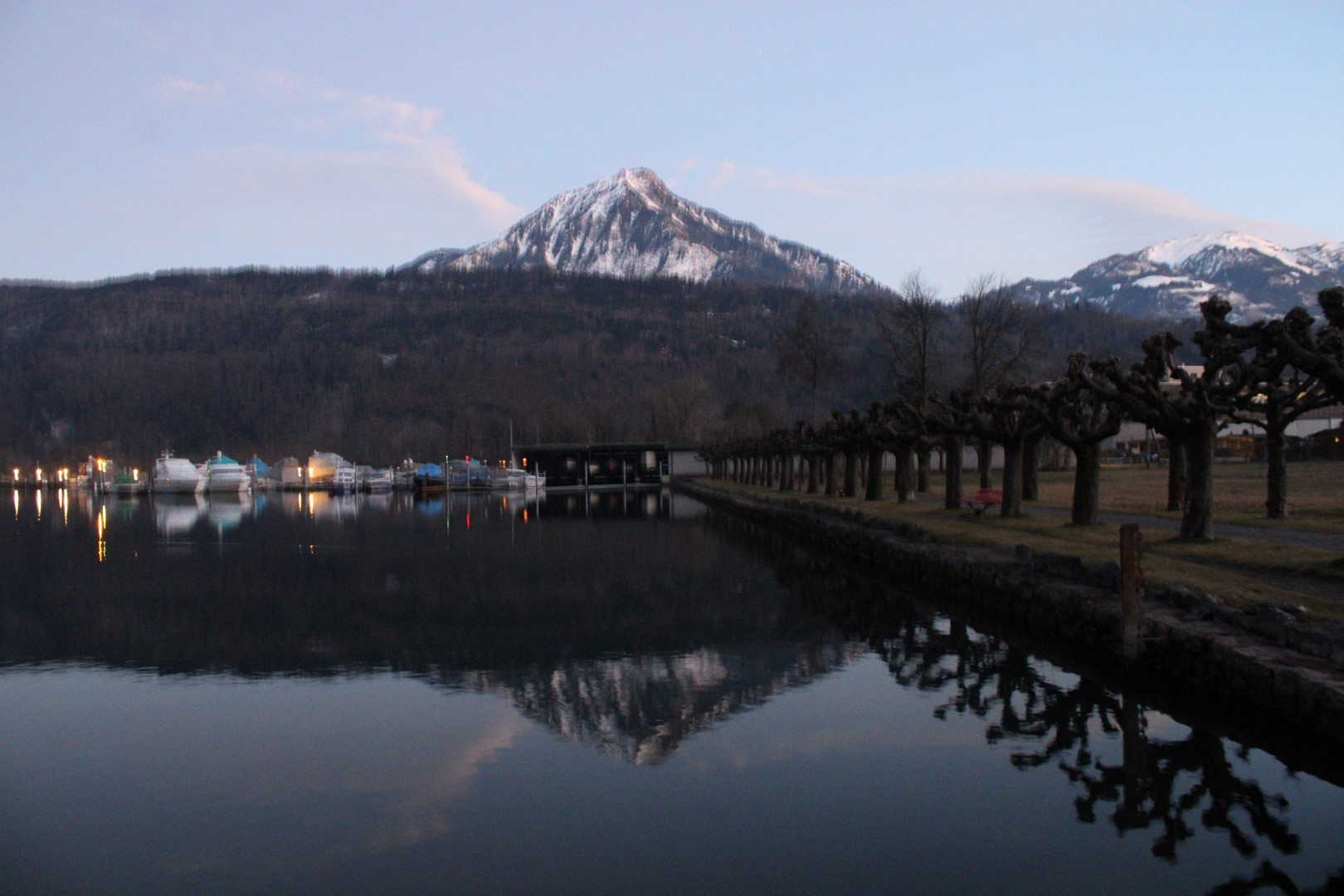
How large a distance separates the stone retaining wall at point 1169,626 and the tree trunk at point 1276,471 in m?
7.87

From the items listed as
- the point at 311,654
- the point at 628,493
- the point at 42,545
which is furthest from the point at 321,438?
the point at 311,654

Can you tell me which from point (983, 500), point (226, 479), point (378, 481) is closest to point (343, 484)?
point (378, 481)

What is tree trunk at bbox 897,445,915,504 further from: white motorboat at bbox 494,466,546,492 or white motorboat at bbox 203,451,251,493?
white motorboat at bbox 203,451,251,493

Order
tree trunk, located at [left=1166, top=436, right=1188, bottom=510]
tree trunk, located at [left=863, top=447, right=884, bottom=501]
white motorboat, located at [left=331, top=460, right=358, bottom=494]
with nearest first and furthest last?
tree trunk, located at [left=1166, top=436, right=1188, bottom=510]
tree trunk, located at [left=863, top=447, right=884, bottom=501]
white motorboat, located at [left=331, top=460, right=358, bottom=494]

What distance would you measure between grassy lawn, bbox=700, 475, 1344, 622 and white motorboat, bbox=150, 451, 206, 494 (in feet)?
288

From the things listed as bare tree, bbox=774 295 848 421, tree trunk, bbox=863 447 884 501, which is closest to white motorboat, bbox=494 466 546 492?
bare tree, bbox=774 295 848 421

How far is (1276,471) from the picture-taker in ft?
83.7

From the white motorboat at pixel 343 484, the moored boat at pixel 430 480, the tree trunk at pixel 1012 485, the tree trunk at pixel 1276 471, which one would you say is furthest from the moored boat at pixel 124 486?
the tree trunk at pixel 1276 471

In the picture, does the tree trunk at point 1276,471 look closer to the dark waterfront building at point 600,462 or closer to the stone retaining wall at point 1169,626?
the stone retaining wall at point 1169,626

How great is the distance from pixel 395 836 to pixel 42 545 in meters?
39.3

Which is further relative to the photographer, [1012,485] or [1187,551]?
[1012,485]

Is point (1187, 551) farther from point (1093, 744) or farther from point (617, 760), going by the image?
point (617, 760)

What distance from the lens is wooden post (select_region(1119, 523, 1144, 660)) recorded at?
1386 cm

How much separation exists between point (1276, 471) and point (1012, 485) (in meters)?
6.56
